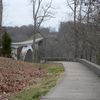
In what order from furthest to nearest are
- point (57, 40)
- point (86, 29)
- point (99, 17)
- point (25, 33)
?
point (25, 33) < point (57, 40) < point (86, 29) < point (99, 17)

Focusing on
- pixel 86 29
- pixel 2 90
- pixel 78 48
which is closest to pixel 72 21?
pixel 78 48

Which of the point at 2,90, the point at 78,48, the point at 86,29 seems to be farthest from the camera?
the point at 78,48

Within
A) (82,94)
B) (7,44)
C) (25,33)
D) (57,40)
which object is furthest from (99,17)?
(25,33)

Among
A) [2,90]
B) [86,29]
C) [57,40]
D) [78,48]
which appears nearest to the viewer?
[2,90]

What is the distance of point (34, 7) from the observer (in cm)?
5634

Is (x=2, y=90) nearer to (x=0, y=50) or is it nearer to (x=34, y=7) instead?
(x=0, y=50)

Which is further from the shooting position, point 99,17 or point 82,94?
point 99,17

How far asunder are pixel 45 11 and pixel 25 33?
137ft

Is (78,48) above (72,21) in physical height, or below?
below

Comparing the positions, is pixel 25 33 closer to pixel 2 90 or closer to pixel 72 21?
pixel 72 21

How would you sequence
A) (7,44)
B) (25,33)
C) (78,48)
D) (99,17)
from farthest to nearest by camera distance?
(25,33) → (78,48) → (7,44) → (99,17)

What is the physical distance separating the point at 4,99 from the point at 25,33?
86.8 metres

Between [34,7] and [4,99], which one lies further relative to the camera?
[34,7]

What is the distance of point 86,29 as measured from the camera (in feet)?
171
